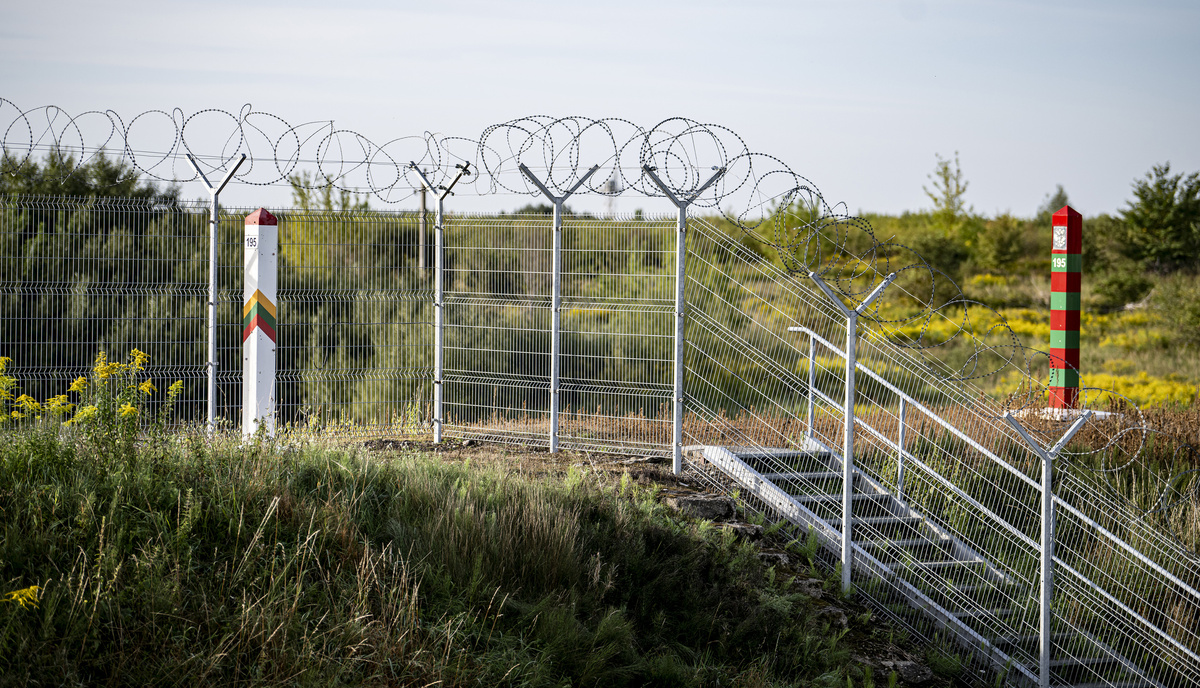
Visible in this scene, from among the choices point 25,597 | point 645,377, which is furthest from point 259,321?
point 25,597

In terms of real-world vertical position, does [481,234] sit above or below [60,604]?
above

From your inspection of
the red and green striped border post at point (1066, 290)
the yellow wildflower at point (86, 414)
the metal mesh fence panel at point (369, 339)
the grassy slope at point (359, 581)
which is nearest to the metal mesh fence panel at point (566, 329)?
the metal mesh fence panel at point (369, 339)

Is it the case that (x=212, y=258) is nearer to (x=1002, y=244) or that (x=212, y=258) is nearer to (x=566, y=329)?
(x=566, y=329)

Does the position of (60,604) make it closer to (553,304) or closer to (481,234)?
(553,304)

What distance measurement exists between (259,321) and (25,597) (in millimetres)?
4617

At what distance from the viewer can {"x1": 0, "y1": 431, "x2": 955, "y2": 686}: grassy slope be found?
4613 mm

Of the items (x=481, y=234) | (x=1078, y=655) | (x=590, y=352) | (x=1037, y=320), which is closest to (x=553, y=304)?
(x=590, y=352)

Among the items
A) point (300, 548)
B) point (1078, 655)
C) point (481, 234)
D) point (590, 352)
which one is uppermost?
point (481, 234)

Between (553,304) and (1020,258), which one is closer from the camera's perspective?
(553,304)

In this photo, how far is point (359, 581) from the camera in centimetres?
492

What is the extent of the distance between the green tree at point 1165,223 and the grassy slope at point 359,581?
33761mm

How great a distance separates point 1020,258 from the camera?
1625 inches

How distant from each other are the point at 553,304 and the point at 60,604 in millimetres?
5611

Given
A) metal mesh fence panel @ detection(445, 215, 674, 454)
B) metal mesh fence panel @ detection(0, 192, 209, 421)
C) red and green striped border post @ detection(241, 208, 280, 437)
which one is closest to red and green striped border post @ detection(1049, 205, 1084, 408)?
metal mesh fence panel @ detection(445, 215, 674, 454)
